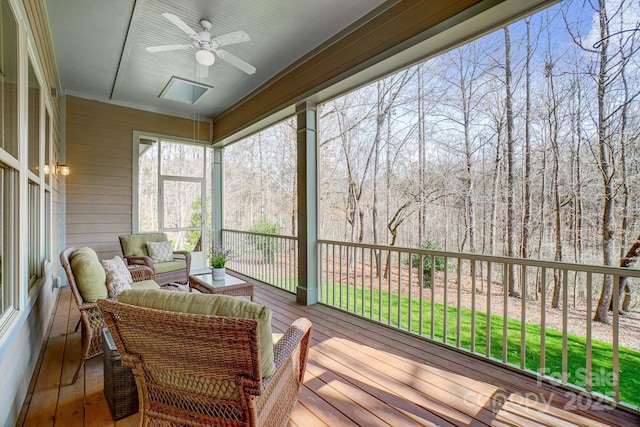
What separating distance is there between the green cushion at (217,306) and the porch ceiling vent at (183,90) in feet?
14.9

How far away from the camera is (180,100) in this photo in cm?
577

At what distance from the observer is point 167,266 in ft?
15.2

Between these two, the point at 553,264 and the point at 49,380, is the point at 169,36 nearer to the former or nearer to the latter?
the point at 49,380

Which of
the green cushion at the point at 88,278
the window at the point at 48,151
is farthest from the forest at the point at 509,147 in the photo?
the window at the point at 48,151

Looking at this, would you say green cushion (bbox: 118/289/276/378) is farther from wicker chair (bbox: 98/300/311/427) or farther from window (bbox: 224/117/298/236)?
window (bbox: 224/117/298/236)

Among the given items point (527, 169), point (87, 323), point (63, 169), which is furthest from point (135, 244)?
point (527, 169)

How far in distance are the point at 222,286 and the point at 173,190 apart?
3.91 meters

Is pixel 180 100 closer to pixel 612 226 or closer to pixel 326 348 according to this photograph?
pixel 326 348

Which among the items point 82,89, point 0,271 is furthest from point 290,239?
point 82,89

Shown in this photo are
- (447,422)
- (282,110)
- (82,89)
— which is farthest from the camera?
(82,89)

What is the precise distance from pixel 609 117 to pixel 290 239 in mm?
3990

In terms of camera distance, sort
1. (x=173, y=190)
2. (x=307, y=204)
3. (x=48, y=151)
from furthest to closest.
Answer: (x=173, y=190) → (x=307, y=204) → (x=48, y=151)

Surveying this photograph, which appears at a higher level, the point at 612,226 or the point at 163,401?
the point at 612,226

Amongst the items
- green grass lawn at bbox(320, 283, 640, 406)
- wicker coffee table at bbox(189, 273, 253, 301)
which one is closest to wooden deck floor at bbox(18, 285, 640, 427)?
green grass lawn at bbox(320, 283, 640, 406)
